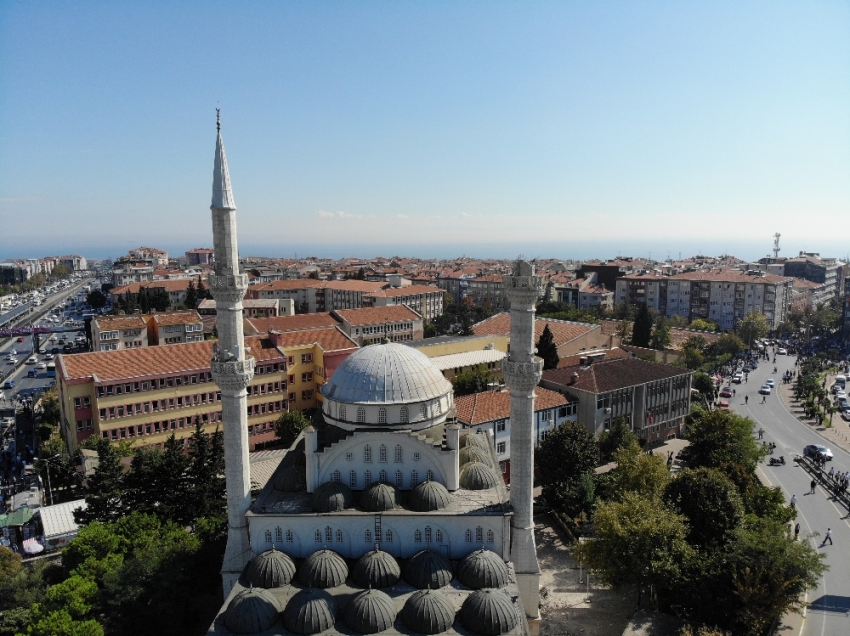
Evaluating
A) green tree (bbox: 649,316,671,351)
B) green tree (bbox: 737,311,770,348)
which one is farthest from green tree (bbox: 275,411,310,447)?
green tree (bbox: 737,311,770,348)

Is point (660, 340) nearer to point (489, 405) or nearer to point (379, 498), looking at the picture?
Answer: point (489, 405)

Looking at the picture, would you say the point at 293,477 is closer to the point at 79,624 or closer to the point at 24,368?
the point at 79,624

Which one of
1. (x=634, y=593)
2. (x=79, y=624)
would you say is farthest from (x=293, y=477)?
(x=634, y=593)

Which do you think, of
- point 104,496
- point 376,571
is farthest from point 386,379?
point 104,496

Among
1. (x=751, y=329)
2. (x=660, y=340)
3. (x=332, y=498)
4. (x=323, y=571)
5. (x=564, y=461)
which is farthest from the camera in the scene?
(x=751, y=329)

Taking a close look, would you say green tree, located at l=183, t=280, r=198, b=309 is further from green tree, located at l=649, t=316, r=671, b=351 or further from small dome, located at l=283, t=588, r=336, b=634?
small dome, located at l=283, t=588, r=336, b=634

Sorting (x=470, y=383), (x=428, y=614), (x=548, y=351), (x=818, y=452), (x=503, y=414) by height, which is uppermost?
(x=548, y=351)
